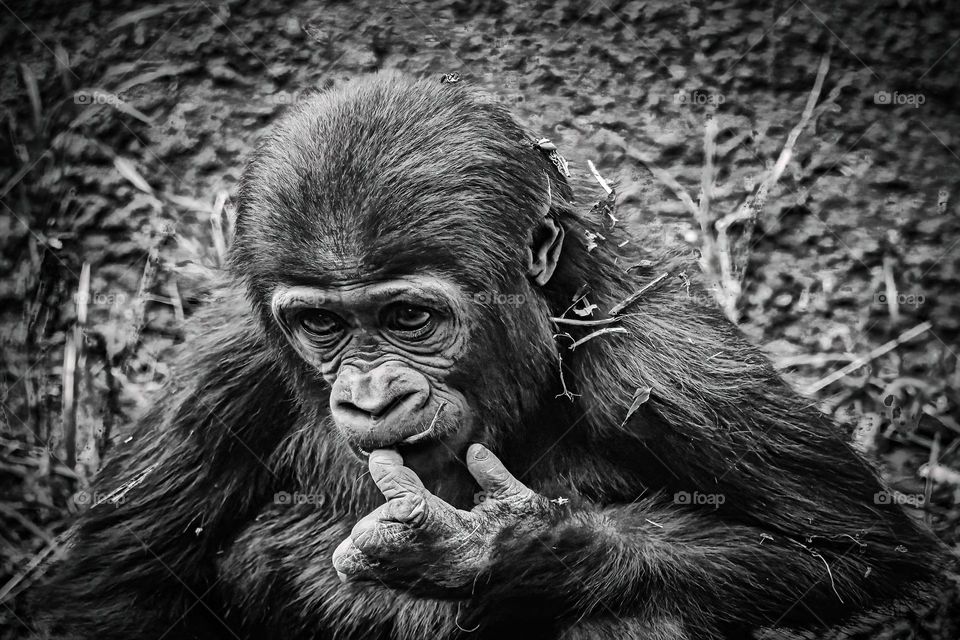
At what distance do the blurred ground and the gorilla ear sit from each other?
2160 millimetres

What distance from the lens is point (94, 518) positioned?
5.37m

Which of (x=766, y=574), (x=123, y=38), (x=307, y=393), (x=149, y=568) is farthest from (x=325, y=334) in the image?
(x=123, y=38)

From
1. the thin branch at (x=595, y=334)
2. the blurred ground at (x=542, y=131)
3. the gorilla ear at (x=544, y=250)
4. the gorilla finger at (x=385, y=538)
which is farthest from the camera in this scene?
the blurred ground at (x=542, y=131)

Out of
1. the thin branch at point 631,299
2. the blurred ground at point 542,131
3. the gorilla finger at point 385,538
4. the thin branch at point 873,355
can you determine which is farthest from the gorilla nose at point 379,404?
the thin branch at point 873,355

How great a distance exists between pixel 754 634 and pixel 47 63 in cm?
575

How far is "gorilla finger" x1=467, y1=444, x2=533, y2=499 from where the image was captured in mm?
4305

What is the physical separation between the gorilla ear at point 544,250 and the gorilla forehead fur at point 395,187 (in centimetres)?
5

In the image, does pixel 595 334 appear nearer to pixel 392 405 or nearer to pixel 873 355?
pixel 392 405

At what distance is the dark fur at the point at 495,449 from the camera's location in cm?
431

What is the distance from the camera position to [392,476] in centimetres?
409

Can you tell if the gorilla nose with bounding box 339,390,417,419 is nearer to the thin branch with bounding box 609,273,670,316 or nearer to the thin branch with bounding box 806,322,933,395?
the thin branch with bounding box 609,273,670,316

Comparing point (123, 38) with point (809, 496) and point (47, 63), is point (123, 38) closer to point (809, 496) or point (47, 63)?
A: point (47, 63)

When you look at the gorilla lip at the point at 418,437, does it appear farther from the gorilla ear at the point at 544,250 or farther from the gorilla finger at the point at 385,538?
the gorilla ear at the point at 544,250

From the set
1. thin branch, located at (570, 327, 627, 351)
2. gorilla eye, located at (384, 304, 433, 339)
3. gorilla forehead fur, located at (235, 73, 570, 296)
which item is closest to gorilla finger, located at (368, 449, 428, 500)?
gorilla eye, located at (384, 304, 433, 339)
